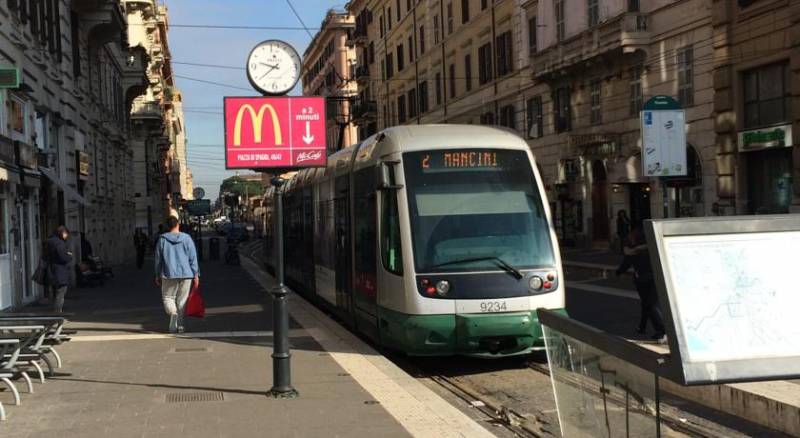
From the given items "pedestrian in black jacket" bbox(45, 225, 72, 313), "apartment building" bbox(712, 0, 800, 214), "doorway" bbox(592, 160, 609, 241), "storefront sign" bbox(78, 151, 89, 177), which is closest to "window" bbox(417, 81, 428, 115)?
"doorway" bbox(592, 160, 609, 241)

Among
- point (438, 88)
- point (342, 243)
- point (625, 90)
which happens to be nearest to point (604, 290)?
point (342, 243)

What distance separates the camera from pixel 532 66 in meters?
34.8

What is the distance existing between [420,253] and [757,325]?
6064 millimetres

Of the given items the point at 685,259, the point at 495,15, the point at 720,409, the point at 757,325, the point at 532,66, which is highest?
the point at 495,15

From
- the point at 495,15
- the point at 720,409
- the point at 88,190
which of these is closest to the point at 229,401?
the point at 720,409

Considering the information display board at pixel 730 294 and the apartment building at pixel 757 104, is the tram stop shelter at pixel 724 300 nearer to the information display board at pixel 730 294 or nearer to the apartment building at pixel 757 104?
the information display board at pixel 730 294

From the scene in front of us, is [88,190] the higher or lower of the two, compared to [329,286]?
higher

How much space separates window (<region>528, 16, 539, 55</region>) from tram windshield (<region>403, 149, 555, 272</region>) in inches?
1065

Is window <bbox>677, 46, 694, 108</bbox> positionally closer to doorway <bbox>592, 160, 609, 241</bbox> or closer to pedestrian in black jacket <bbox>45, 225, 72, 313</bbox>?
doorway <bbox>592, 160, 609, 241</bbox>

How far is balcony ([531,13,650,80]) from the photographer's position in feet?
91.2

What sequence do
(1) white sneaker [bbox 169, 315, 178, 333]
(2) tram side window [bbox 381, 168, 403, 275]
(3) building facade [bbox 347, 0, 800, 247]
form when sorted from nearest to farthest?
1. (2) tram side window [bbox 381, 168, 403, 275]
2. (1) white sneaker [bbox 169, 315, 178, 333]
3. (3) building facade [bbox 347, 0, 800, 247]

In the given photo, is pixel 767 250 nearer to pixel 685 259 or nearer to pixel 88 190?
pixel 685 259

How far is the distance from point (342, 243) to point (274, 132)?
451cm

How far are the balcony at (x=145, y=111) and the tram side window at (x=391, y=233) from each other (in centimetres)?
4460
